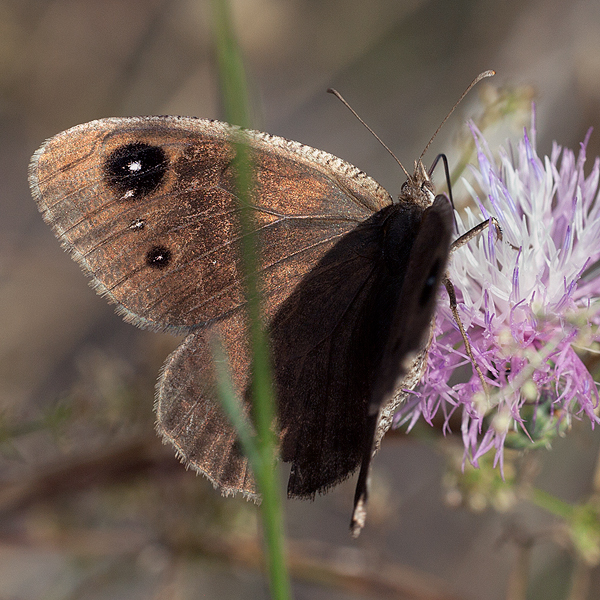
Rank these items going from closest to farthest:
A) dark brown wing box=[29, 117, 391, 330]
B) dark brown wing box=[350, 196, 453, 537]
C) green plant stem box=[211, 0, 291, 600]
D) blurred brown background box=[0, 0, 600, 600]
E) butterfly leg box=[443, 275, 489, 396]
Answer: green plant stem box=[211, 0, 291, 600], dark brown wing box=[350, 196, 453, 537], butterfly leg box=[443, 275, 489, 396], dark brown wing box=[29, 117, 391, 330], blurred brown background box=[0, 0, 600, 600]

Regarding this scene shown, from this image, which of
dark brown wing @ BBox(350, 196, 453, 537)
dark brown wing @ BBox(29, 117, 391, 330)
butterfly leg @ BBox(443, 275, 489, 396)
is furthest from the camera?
dark brown wing @ BBox(29, 117, 391, 330)

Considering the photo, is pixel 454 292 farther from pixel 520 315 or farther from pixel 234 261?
pixel 234 261

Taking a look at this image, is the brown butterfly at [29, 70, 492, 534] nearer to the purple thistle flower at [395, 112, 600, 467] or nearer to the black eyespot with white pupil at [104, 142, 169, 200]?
the black eyespot with white pupil at [104, 142, 169, 200]

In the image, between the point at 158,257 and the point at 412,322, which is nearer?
the point at 412,322

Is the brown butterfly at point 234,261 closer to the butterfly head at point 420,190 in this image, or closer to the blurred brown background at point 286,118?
the butterfly head at point 420,190

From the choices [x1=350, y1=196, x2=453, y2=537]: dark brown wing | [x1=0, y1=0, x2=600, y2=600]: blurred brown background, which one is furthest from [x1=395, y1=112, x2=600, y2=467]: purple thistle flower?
[x1=0, y1=0, x2=600, y2=600]: blurred brown background

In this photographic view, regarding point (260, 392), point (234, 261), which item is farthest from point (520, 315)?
point (260, 392)

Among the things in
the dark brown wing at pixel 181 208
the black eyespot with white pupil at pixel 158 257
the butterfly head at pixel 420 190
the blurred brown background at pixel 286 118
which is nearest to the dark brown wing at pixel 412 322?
the butterfly head at pixel 420 190
